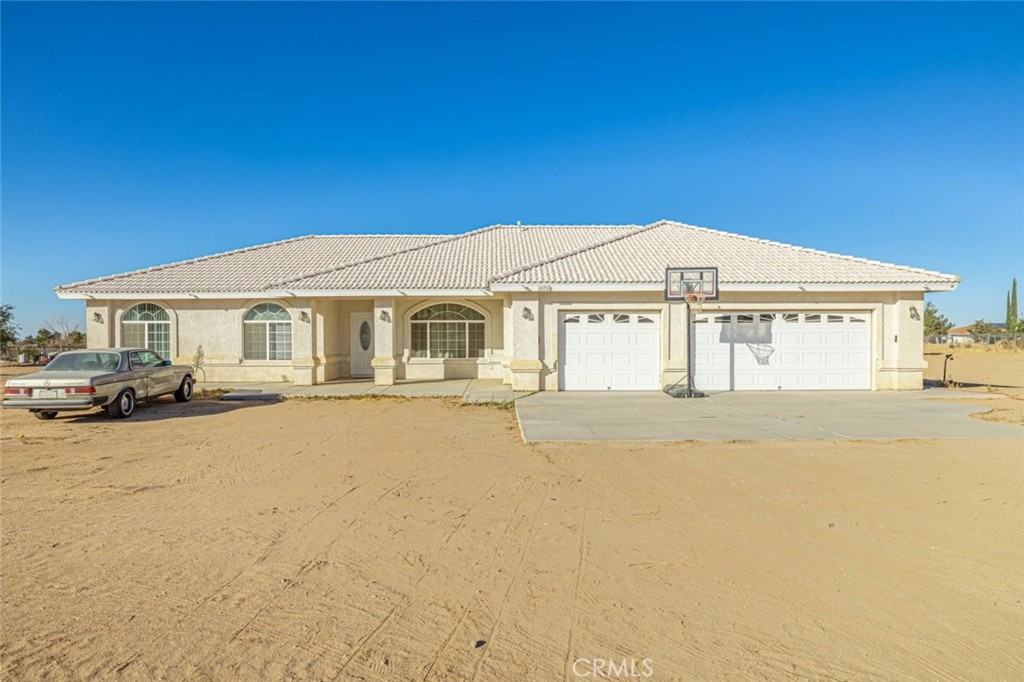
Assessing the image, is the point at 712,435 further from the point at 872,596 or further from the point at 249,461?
the point at 249,461

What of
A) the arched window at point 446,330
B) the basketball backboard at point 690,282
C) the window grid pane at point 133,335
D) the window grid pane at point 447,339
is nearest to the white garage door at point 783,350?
the basketball backboard at point 690,282

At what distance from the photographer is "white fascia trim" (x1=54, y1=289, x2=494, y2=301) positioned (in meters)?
16.8

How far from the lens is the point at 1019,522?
17.3ft

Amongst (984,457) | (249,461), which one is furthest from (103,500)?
(984,457)

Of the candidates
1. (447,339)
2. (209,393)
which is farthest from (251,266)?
(447,339)

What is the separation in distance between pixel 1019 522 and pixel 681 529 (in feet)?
10.4

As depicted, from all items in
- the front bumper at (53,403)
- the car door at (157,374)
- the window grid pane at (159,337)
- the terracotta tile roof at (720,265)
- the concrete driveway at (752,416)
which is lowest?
the concrete driveway at (752,416)

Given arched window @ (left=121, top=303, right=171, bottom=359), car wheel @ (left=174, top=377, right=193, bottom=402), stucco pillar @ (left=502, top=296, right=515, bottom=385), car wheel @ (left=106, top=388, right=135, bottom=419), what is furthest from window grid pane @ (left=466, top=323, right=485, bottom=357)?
arched window @ (left=121, top=303, right=171, bottom=359)

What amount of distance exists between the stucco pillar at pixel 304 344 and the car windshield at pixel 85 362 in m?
5.49

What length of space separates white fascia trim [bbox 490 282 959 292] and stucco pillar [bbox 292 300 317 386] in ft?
20.9

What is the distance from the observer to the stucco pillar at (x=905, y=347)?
1548cm

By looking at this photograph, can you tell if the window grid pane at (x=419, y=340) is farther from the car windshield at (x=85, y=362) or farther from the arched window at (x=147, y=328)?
the car windshield at (x=85, y=362)

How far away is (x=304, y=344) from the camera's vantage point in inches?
698

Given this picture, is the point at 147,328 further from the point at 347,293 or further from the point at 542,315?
the point at 542,315
